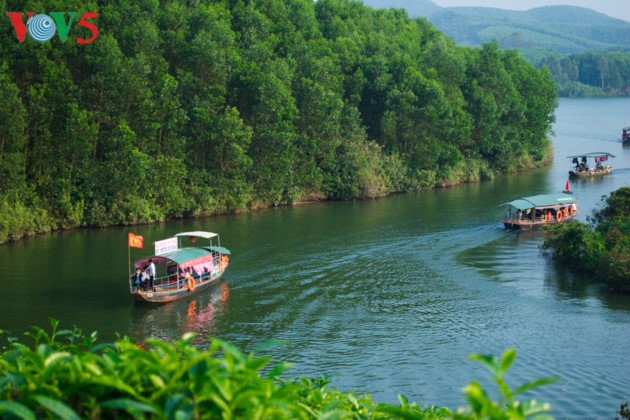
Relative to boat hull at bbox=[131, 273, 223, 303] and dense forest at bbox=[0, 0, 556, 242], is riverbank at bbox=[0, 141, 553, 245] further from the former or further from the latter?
boat hull at bbox=[131, 273, 223, 303]

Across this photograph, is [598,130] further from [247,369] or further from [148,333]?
[247,369]

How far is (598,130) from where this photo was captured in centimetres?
7744

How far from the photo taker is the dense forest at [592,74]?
440 feet

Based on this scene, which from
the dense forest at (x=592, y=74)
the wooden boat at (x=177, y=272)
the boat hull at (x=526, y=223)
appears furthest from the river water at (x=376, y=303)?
the dense forest at (x=592, y=74)

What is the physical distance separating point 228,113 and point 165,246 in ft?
45.7

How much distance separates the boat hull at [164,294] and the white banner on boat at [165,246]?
153 centimetres

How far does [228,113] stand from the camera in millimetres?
37844

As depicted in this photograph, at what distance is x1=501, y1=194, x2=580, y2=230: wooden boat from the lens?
34938 mm

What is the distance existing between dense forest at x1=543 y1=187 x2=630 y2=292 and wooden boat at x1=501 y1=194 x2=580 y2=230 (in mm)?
3652

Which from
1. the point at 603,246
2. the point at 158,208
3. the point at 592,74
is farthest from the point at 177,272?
the point at 592,74

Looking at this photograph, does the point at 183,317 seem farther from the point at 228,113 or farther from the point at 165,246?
the point at 228,113

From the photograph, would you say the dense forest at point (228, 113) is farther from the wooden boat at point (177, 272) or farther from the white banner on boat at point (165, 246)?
the wooden boat at point (177, 272)

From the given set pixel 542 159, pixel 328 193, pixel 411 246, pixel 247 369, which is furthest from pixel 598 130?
pixel 247 369

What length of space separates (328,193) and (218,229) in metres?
10.2
